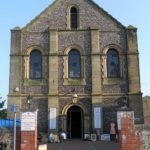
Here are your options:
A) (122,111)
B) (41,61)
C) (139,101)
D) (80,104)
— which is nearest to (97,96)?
(80,104)

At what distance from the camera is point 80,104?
32.6m

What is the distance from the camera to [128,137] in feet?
50.6

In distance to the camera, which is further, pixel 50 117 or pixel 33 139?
pixel 50 117

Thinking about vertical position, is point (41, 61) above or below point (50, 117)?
above

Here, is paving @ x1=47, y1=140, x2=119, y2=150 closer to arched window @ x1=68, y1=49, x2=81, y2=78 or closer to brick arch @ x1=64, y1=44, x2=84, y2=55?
arched window @ x1=68, y1=49, x2=81, y2=78

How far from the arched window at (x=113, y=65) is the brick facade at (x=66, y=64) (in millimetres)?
367

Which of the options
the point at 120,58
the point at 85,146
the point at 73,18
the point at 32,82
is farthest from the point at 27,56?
the point at 85,146

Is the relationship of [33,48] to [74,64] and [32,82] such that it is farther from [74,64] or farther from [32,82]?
[74,64]

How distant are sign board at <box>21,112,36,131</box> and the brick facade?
1608 centimetres

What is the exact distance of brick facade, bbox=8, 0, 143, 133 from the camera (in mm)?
32438

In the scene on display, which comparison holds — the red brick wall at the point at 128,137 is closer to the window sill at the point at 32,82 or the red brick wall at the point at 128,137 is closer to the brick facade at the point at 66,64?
the brick facade at the point at 66,64

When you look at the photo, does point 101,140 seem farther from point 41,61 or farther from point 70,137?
point 41,61

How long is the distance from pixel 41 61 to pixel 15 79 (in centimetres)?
282

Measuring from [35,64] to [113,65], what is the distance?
7.02 m
